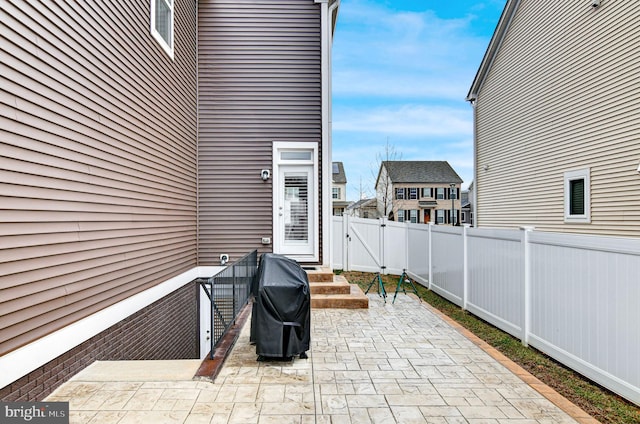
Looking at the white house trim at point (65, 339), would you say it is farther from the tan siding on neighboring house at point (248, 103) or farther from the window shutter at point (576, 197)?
the window shutter at point (576, 197)

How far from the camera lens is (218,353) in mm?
4059

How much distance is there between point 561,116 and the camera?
9242mm

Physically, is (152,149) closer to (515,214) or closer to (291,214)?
(291,214)

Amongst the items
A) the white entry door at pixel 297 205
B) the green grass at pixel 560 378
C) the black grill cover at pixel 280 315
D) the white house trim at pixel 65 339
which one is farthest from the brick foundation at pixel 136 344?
the green grass at pixel 560 378

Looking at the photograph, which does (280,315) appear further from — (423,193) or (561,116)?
(423,193)

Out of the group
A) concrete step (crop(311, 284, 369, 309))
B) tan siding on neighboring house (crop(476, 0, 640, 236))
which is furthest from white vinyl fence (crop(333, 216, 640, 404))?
tan siding on neighboring house (crop(476, 0, 640, 236))

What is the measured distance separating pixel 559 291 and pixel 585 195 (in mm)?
5610

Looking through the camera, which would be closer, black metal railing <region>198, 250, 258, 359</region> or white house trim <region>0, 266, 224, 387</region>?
white house trim <region>0, 266, 224, 387</region>

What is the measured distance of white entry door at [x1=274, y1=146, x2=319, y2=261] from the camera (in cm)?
780

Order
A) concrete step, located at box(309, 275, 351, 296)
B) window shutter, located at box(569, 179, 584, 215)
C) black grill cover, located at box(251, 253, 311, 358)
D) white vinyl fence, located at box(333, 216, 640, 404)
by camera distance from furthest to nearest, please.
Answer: window shutter, located at box(569, 179, 584, 215) → concrete step, located at box(309, 275, 351, 296) → black grill cover, located at box(251, 253, 311, 358) → white vinyl fence, located at box(333, 216, 640, 404)

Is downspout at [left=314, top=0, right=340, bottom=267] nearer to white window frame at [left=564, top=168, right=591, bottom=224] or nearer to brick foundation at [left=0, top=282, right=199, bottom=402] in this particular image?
brick foundation at [left=0, top=282, right=199, bottom=402]

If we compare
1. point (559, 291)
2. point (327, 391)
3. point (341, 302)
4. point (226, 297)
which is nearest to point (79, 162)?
point (226, 297)

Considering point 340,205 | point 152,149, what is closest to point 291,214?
point 152,149

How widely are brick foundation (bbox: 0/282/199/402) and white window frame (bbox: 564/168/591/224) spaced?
8453 millimetres
